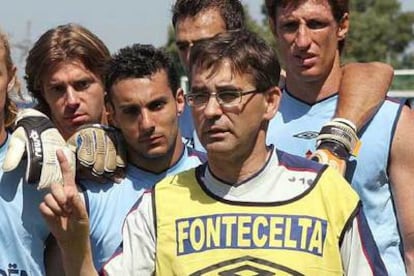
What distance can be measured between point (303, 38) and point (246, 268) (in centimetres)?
126

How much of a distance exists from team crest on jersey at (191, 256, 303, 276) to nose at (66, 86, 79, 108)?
1.46 m

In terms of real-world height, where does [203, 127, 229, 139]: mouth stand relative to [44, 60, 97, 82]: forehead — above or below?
below

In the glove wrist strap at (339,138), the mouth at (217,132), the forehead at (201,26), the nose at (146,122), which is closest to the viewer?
the mouth at (217,132)

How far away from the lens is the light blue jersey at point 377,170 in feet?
14.4

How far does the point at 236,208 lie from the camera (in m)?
3.54

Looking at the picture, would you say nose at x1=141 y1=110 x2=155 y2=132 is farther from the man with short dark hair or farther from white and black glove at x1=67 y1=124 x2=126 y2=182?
the man with short dark hair

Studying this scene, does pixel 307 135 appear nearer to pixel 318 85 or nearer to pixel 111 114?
pixel 318 85

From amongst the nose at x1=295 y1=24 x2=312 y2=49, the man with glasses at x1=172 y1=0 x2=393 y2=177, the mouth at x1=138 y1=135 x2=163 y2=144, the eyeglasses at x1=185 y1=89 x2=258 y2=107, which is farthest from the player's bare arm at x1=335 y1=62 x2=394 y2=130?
the eyeglasses at x1=185 y1=89 x2=258 y2=107

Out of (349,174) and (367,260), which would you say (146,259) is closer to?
(367,260)

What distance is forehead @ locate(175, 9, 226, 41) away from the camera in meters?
5.26

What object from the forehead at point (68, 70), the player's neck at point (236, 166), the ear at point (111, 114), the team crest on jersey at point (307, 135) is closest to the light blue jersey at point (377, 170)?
the team crest on jersey at point (307, 135)

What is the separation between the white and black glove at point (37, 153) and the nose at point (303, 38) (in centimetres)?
98

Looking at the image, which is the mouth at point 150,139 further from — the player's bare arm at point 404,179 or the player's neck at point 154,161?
the player's bare arm at point 404,179

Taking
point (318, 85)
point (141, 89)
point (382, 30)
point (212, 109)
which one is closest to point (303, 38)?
point (318, 85)
